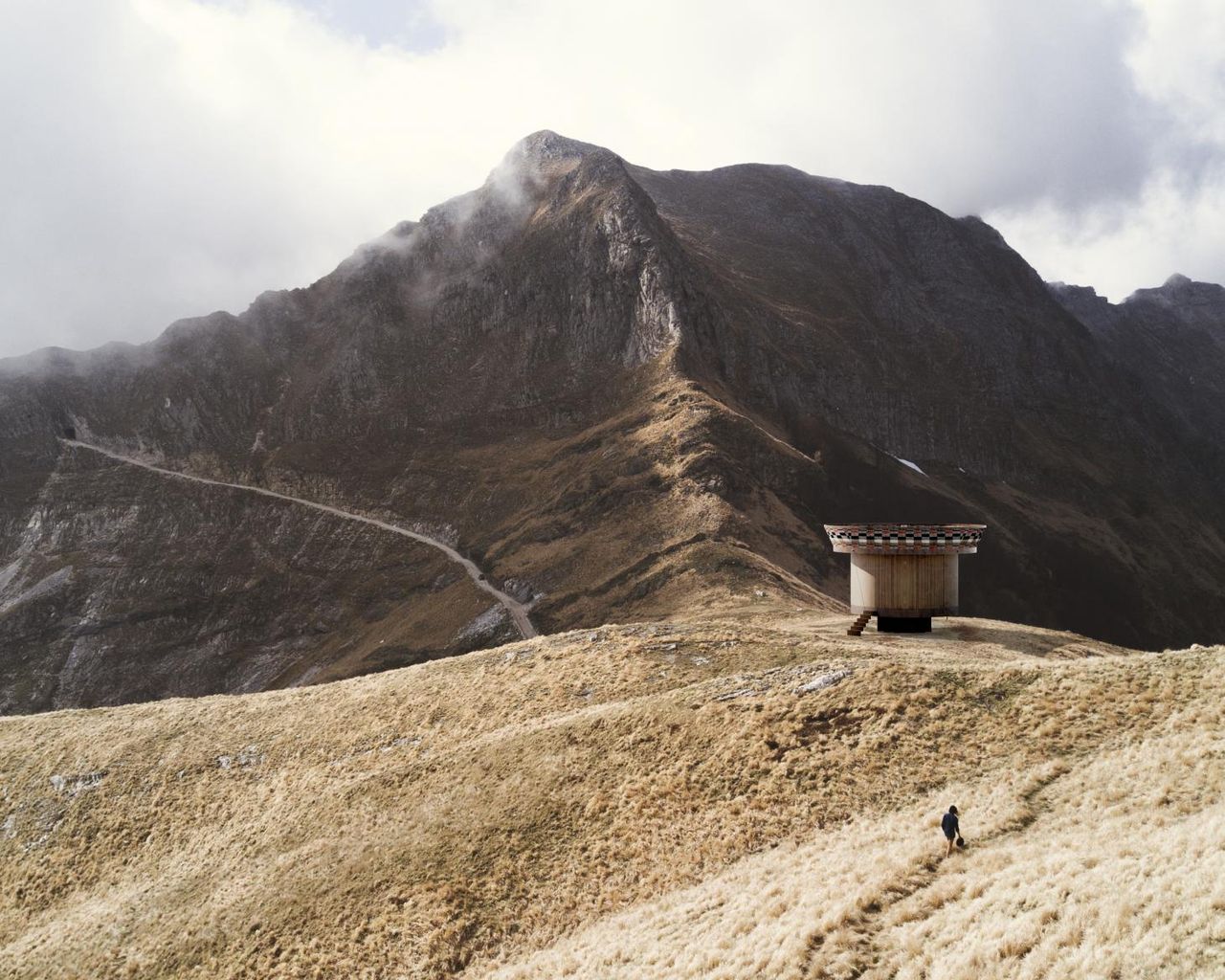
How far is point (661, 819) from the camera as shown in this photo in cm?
2606

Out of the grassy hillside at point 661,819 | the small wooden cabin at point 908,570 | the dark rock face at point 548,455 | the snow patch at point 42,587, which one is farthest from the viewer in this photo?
the snow patch at point 42,587

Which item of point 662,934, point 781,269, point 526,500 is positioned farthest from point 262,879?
point 781,269

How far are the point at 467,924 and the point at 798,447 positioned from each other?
8577cm

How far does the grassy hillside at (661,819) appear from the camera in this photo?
55.1 ft

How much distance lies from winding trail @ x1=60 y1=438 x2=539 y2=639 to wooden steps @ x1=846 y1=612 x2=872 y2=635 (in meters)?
35.9

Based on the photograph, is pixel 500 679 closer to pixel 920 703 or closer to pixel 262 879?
pixel 262 879

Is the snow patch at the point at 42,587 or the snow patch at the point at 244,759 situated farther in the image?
the snow patch at the point at 42,587

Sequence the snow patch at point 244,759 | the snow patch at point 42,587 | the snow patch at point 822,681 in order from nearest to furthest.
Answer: the snow patch at point 822,681, the snow patch at point 244,759, the snow patch at point 42,587

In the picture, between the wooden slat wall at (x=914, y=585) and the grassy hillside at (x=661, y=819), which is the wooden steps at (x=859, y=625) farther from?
the grassy hillside at (x=661, y=819)

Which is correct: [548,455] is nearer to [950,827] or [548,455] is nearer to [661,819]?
[661,819]

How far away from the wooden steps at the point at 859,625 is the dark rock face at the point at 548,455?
833 inches

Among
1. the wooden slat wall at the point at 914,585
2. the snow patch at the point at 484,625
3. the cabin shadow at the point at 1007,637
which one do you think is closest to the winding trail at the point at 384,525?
the snow patch at the point at 484,625

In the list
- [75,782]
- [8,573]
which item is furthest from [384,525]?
[75,782]

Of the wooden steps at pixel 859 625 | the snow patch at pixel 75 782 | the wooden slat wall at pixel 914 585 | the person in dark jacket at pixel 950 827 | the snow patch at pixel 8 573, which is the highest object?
the wooden slat wall at pixel 914 585
